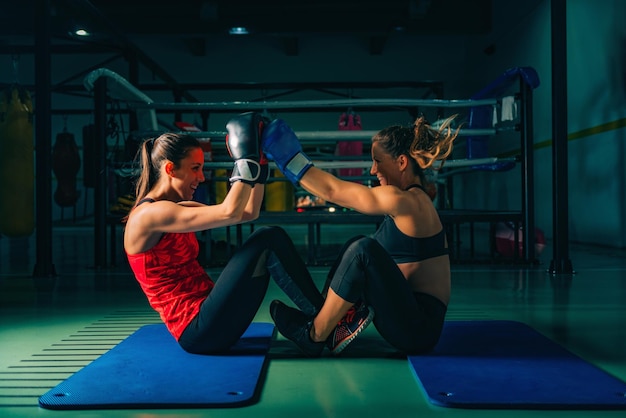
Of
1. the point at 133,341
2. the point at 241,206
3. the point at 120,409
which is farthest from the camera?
the point at 133,341

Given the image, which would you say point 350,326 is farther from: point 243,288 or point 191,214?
point 191,214

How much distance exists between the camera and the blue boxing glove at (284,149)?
231 centimetres

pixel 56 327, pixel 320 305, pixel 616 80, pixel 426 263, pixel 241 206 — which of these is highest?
pixel 616 80

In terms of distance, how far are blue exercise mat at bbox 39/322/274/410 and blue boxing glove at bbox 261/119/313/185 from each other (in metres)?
0.71

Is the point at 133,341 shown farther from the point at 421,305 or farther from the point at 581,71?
the point at 581,71

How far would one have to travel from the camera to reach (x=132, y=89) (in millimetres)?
5508

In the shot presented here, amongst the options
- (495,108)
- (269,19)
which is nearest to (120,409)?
(495,108)

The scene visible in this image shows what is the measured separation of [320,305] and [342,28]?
8581 mm

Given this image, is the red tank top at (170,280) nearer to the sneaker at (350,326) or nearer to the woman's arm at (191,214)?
the woman's arm at (191,214)

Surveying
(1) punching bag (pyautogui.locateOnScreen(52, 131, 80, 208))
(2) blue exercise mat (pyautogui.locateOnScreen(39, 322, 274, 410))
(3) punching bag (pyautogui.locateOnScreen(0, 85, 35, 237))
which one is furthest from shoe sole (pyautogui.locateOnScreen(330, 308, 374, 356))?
(1) punching bag (pyautogui.locateOnScreen(52, 131, 80, 208))

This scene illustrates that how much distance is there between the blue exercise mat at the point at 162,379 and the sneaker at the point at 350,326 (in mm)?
280

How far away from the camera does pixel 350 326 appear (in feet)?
7.77

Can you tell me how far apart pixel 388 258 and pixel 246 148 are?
2.11 ft

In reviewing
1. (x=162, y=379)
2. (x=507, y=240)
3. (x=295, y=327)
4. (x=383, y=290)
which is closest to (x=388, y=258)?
(x=383, y=290)
